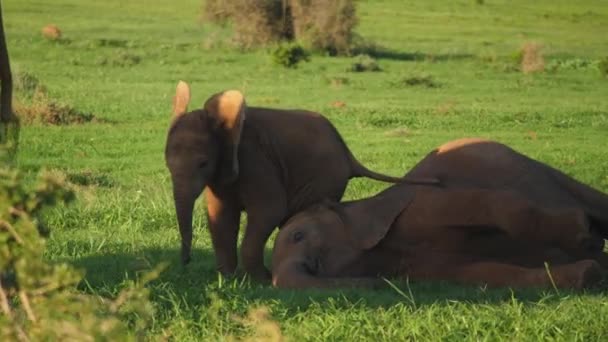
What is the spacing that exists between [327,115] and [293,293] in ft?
56.7

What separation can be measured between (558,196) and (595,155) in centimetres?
1051

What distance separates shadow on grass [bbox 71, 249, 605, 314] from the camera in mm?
6254

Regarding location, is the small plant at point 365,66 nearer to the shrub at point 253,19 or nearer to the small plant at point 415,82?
the small plant at point 415,82

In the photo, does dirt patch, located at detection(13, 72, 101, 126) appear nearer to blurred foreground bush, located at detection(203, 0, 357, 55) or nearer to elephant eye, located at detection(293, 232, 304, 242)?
elephant eye, located at detection(293, 232, 304, 242)

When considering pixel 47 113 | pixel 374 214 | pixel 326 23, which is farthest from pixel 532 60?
pixel 374 214

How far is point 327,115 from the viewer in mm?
23750

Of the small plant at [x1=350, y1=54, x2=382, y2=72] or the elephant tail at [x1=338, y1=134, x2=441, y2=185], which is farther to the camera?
the small plant at [x1=350, y1=54, x2=382, y2=72]

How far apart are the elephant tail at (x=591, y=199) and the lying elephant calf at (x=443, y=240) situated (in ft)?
1.20

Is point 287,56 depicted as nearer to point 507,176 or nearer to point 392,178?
point 392,178

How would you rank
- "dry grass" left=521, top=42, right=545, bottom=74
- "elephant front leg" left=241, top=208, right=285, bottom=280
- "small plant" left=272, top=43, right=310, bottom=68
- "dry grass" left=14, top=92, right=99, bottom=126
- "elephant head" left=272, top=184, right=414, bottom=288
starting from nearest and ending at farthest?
"elephant head" left=272, top=184, right=414, bottom=288, "elephant front leg" left=241, top=208, right=285, bottom=280, "dry grass" left=14, top=92, right=99, bottom=126, "small plant" left=272, top=43, right=310, bottom=68, "dry grass" left=521, top=42, right=545, bottom=74

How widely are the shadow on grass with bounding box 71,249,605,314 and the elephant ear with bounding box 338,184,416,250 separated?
364 millimetres

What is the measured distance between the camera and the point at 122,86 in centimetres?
2870

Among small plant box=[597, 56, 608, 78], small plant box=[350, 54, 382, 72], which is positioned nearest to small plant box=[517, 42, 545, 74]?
small plant box=[597, 56, 608, 78]

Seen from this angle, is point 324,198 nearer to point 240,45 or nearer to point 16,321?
point 16,321
